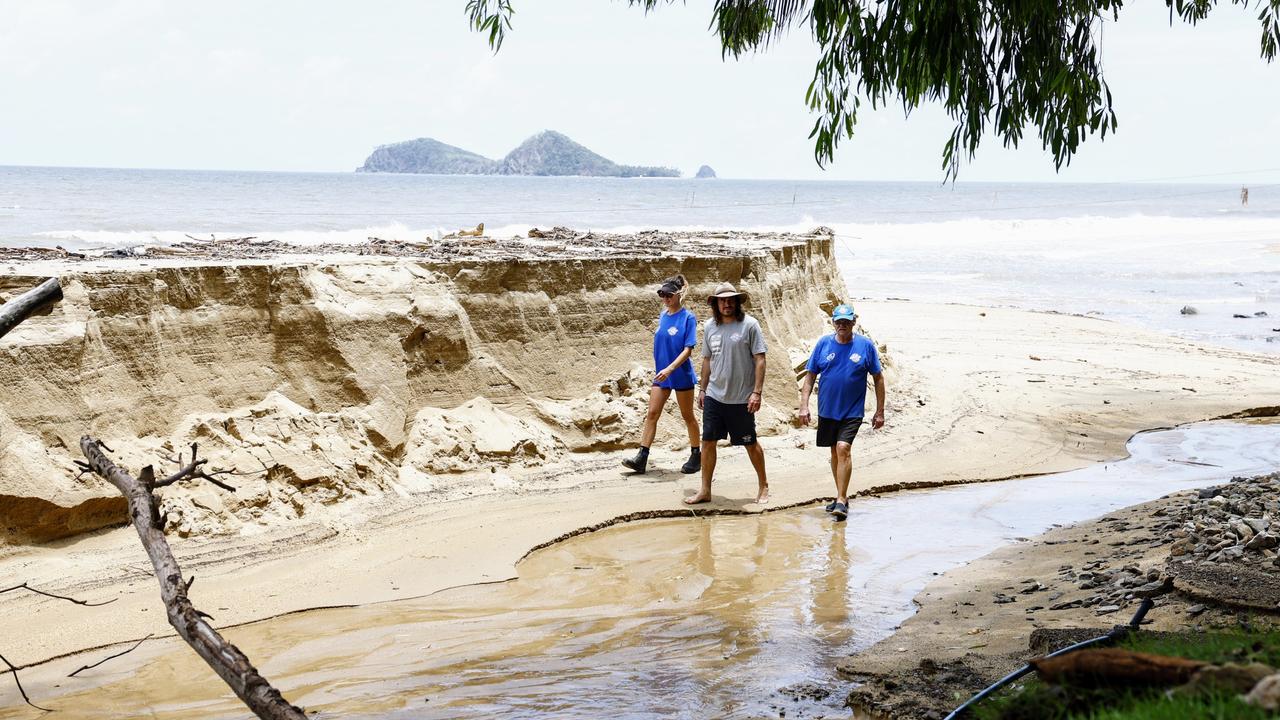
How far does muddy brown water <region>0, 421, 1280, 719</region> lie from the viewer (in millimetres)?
5082

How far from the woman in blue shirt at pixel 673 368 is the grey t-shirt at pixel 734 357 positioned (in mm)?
604

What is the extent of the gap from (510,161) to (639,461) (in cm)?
14174

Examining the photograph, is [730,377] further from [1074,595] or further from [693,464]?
[1074,595]

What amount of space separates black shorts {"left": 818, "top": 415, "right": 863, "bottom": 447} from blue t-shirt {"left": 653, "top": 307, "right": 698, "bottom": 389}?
1423 millimetres

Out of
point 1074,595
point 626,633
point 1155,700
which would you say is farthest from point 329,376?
point 1155,700

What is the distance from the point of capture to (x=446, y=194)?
73.4m

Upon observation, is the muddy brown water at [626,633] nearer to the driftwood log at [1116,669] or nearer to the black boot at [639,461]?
the black boot at [639,461]

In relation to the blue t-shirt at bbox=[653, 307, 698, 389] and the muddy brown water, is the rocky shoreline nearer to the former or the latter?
the muddy brown water

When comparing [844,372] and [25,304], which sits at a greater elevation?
[25,304]

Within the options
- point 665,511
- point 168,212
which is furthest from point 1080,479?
point 168,212

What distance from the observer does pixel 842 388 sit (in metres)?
8.20

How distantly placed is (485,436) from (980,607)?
4.59 meters

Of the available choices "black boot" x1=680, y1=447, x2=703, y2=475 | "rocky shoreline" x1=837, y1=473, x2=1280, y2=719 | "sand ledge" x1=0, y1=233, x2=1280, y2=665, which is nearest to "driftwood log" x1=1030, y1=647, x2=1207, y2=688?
"rocky shoreline" x1=837, y1=473, x2=1280, y2=719

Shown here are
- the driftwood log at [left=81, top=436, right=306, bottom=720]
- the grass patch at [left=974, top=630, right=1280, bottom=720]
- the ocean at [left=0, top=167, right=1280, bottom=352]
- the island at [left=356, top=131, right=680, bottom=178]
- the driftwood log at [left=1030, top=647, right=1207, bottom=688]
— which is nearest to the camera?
the grass patch at [left=974, top=630, right=1280, bottom=720]
